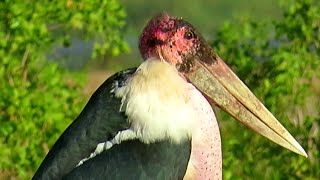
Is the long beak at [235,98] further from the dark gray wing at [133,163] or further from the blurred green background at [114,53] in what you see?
the blurred green background at [114,53]

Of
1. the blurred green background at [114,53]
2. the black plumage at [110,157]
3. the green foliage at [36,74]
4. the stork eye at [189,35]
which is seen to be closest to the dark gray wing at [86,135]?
the black plumage at [110,157]

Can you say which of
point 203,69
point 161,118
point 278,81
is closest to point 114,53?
point 278,81

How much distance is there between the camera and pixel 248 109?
16.4 ft

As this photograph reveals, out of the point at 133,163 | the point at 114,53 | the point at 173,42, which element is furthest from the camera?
the point at 114,53

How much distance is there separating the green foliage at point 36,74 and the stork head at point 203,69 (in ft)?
4.91

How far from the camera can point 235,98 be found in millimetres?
4984

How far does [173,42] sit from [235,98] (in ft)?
1.14

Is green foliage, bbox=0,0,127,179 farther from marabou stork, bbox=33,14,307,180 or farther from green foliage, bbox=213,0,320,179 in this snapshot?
marabou stork, bbox=33,14,307,180

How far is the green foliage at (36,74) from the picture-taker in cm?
636

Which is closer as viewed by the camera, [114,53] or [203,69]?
[203,69]

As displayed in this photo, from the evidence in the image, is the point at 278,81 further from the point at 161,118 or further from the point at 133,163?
the point at 133,163

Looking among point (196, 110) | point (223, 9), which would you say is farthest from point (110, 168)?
point (223, 9)

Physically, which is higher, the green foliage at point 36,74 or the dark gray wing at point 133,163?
the green foliage at point 36,74

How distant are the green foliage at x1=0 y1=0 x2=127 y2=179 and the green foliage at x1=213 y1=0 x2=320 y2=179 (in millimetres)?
709
